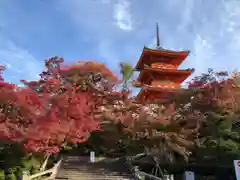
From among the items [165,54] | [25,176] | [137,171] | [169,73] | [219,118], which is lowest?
[137,171]

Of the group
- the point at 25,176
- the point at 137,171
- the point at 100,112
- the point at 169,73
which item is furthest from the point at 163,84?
the point at 25,176

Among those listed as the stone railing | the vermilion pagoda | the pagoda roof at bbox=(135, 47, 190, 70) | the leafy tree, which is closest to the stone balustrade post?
the stone railing

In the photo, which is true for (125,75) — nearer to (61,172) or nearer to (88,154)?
(88,154)

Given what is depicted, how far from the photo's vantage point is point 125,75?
22.6 m

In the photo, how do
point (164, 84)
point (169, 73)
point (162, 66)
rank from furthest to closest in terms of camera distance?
point (162, 66) → point (169, 73) → point (164, 84)

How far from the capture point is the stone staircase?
13779 millimetres

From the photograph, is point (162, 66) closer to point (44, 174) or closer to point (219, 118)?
point (219, 118)

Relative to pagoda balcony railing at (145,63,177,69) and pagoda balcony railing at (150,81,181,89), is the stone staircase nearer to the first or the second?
pagoda balcony railing at (150,81,181,89)

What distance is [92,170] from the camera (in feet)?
48.7

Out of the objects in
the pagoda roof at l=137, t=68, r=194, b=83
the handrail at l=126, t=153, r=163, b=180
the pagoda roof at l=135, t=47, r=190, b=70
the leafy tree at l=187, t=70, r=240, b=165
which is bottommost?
the handrail at l=126, t=153, r=163, b=180

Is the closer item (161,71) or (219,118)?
(219,118)

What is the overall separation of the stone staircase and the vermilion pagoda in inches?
363

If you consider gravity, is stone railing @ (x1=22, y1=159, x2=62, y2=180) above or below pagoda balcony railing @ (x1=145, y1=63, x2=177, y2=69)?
below

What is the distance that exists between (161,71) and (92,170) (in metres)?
13.3
